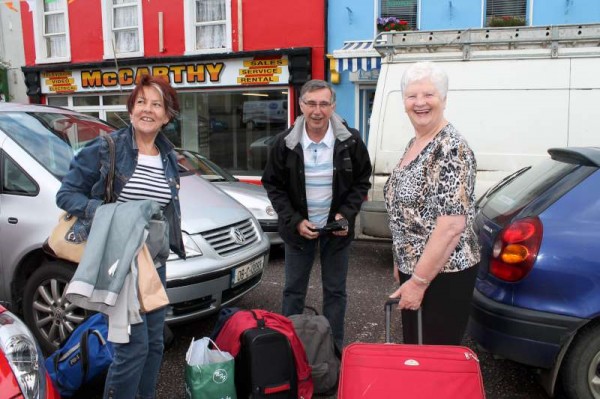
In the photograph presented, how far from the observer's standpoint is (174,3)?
451 inches

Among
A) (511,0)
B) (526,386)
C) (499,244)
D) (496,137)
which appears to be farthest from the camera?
(511,0)

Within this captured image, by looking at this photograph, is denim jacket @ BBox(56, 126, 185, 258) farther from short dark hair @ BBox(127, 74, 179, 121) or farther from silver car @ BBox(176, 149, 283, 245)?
silver car @ BBox(176, 149, 283, 245)

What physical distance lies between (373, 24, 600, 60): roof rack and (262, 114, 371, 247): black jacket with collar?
2.97 m

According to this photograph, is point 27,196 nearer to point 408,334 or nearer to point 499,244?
point 408,334

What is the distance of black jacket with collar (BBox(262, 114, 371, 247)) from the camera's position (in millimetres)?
3160

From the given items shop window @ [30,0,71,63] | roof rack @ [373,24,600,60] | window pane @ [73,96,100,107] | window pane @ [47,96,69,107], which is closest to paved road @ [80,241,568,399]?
roof rack @ [373,24,600,60]

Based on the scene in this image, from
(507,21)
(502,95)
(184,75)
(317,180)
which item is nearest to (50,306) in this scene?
(317,180)

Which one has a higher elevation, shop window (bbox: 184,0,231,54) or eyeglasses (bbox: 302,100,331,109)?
shop window (bbox: 184,0,231,54)

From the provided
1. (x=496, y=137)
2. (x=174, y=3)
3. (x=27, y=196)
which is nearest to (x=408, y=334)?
(x=27, y=196)

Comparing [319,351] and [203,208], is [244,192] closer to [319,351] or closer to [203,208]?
[203,208]

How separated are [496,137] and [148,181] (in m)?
4.17

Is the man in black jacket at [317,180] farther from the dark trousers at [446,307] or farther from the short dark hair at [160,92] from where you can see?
the dark trousers at [446,307]

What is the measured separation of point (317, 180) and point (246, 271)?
1046mm

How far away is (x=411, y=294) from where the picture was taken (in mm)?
2102
